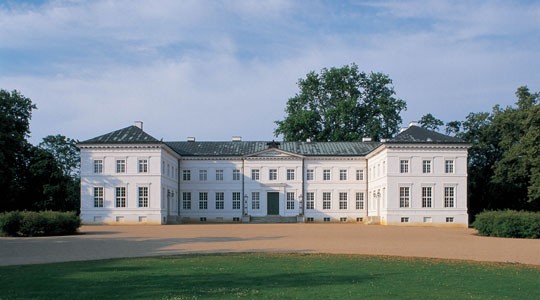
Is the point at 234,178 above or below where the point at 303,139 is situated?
below

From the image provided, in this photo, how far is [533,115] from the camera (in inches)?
1860

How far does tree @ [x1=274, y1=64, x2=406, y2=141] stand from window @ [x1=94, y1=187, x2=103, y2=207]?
83.1ft

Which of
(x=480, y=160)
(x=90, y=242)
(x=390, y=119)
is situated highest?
(x=390, y=119)

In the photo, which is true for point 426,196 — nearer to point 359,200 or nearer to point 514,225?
point 359,200

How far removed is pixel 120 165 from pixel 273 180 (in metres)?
15.3

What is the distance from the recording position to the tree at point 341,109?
69.4 metres

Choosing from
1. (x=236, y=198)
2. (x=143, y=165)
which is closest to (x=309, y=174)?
(x=236, y=198)

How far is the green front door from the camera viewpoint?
5934 centimetres

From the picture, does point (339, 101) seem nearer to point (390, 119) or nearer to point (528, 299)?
point (390, 119)

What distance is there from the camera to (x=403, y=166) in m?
51.0

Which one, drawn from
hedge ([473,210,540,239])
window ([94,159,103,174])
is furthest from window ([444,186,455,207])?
window ([94,159,103,174])

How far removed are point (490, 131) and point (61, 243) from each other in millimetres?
42077

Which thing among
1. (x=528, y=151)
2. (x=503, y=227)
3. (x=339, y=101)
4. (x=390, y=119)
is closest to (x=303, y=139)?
(x=339, y=101)

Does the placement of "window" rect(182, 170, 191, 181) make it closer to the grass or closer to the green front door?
the green front door
